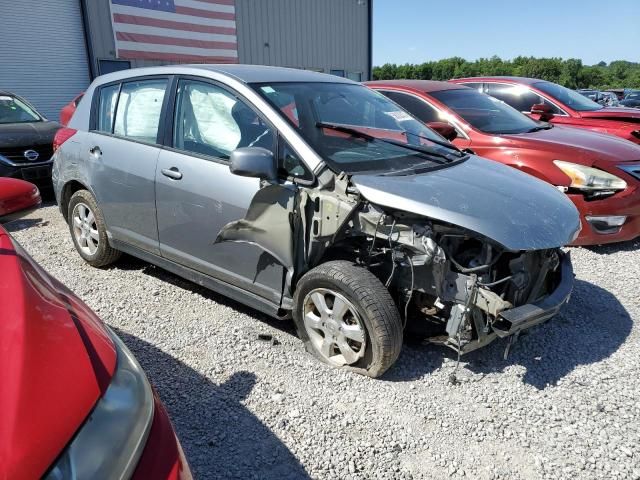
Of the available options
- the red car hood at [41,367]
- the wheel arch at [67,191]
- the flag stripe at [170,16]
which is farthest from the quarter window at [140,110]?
the flag stripe at [170,16]

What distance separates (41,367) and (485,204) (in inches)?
89.0

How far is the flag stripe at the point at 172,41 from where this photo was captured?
1454 centimetres

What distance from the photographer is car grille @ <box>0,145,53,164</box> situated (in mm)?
7062

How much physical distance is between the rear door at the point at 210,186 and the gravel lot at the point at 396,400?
1.48 ft

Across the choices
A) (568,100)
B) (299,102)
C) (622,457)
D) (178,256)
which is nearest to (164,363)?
(178,256)

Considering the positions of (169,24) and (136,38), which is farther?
(169,24)

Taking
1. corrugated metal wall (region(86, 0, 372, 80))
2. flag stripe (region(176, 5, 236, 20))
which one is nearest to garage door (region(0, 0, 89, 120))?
corrugated metal wall (region(86, 0, 372, 80))

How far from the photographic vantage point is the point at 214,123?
11.3 ft

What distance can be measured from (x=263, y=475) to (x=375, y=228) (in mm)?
1373

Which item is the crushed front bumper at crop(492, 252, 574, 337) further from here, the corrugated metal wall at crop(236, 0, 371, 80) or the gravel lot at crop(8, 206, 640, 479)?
the corrugated metal wall at crop(236, 0, 371, 80)

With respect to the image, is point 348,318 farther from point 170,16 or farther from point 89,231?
point 170,16

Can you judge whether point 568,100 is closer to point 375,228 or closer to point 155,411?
point 375,228

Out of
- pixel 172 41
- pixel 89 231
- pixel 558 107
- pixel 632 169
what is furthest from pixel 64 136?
pixel 172 41

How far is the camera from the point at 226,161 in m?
3.28
